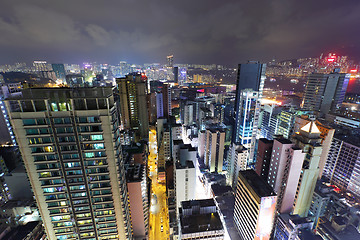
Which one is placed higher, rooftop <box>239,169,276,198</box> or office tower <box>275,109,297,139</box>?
office tower <box>275,109,297,139</box>

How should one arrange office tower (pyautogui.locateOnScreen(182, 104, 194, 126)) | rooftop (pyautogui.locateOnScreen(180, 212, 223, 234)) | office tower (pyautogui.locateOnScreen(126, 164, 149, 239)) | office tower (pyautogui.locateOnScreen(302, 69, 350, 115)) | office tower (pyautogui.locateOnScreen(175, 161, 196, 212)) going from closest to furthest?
rooftop (pyautogui.locateOnScreen(180, 212, 223, 234))
office tower (pyautogui.locateOnScreen(126, 164, 149, 239))
office tower (pyautogui.locateOnScreen(175, 161, 196, 212))
office tower (pyautogui.locateOnScreen(302, 69, 350, 115))
office tower (pyautogui.locateOnScreen(182, 104, 194, 126))

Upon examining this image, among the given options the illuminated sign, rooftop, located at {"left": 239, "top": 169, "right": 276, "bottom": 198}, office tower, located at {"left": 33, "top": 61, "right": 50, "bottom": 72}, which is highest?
office tower, located at {"left": 33, "top": 61, "right": 50, "bottom": 72}

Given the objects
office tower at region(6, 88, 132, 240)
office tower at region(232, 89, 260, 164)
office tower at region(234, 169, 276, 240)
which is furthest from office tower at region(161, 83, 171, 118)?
office tower at region(6, 88, 132, 240)

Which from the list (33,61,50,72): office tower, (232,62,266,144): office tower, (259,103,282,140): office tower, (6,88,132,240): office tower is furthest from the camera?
(33,61,50,72): office tower

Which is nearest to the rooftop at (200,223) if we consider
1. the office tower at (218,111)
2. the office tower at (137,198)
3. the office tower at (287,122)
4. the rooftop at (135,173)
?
the office tower at (137,198)

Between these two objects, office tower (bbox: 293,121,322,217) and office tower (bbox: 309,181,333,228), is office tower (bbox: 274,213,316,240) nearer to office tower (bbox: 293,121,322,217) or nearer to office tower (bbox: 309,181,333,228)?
office tower (bbox: 293,121,322,217)

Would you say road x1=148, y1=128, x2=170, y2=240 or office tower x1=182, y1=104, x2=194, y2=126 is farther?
office tower x1=182, y1=104, x2=194, y2=126

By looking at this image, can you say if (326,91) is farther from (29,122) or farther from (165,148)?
(29,122)
